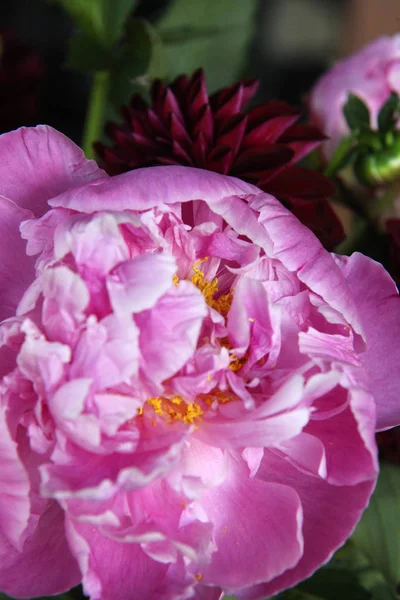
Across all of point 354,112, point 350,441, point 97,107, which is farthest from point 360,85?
point 350,441

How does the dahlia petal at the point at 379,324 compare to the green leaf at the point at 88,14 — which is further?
the green leaf at the point at 88,14

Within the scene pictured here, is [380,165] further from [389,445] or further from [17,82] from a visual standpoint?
[17,82]

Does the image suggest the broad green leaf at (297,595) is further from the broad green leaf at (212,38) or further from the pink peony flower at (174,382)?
the broad green leaf at (212,38)

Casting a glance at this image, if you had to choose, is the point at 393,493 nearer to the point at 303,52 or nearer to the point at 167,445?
the point at 167,445

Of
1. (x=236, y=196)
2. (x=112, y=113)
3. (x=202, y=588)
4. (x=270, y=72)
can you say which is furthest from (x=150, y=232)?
(x=270, y=72)

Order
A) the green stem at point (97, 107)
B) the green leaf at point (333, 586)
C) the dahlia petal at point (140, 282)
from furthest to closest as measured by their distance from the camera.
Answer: the green stem at point (97, 107), the green leaf at point (333, 586), the dahlia petal at point (140, 282)

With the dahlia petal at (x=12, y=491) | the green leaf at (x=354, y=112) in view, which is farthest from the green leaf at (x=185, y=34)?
the dahlia petal at (x=12, y=491)

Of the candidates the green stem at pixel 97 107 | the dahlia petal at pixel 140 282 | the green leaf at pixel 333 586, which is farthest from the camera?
the green stem at pixel 97 107

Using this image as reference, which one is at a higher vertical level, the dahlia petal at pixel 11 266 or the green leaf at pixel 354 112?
the green leaf at pixel 354 112
